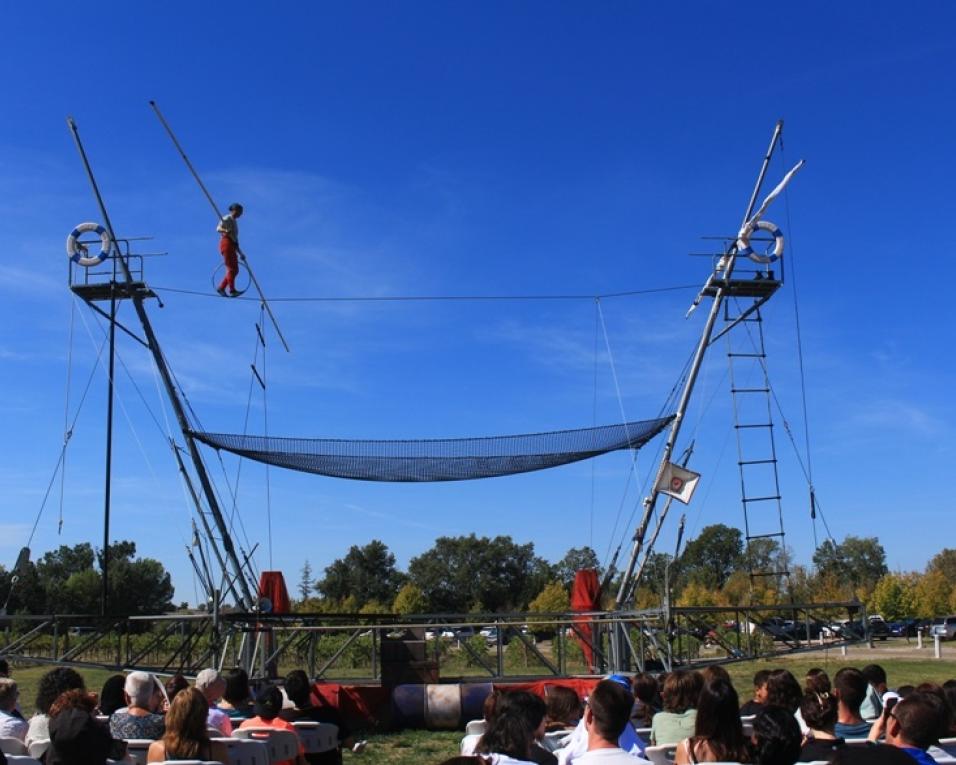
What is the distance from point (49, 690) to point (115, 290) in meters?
9.60

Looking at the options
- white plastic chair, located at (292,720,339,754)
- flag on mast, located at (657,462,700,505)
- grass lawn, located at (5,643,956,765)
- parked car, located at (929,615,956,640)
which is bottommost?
parked car, located at (929,615,956,640)

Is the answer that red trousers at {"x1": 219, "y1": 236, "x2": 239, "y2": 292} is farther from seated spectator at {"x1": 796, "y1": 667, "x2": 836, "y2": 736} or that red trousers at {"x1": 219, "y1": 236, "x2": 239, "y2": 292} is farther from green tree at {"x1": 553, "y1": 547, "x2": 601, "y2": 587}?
green tree at {"x1": 553, "y1": 547, "x2": 601, "y2": 587}

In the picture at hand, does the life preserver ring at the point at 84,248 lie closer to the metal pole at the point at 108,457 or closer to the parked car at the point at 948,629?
the metal pole at the point at 108,457

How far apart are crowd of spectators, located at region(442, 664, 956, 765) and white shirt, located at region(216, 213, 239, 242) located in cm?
985

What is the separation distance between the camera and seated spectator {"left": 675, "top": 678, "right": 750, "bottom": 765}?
4.39 meters

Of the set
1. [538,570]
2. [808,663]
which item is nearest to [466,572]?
[538,570]

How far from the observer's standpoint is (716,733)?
4422 mm

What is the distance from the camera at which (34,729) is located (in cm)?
607

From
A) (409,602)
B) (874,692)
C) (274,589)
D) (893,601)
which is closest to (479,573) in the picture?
(409,602)

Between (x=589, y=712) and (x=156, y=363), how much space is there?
39.7 ft

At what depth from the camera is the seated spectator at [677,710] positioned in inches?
229

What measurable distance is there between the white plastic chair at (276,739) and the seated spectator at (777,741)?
2.85m

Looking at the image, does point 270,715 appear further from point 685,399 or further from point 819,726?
point 685,399

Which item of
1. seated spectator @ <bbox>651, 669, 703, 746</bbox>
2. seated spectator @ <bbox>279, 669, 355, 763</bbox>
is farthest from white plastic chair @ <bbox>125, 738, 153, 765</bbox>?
seated spectator @ <bbox>651, 669, 703, 746</bbox>
